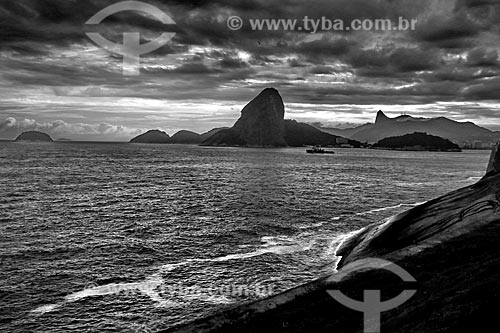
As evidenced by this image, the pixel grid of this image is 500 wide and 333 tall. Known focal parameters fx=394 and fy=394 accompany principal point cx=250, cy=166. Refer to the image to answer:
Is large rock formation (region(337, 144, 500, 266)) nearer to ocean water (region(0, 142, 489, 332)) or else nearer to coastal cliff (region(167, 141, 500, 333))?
coastal cliff (region(167, 141, 500, 333))

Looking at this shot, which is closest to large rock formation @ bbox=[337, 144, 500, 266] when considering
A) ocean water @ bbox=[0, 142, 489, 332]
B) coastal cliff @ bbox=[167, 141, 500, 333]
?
coastal cliff @ bbox=[167, 141, 500, 333]

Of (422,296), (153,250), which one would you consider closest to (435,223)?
(422,296)

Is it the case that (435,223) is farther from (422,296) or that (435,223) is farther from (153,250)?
(153,250)

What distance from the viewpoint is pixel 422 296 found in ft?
49.9

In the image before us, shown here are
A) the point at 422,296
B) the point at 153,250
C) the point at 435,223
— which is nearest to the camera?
the point at 422,296

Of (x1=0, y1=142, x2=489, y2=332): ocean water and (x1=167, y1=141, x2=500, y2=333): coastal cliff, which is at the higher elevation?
(x1=167, y1=141, x2=500, y2=333): coastal cliff

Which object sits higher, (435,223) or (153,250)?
(435,223)

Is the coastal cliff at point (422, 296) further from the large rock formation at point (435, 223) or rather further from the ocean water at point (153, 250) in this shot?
the ocean water at point (153, 250)

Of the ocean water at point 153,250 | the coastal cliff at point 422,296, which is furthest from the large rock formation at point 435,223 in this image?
the ocean water at point 153,250

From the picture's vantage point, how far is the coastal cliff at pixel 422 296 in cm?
1304

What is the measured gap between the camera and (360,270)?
18484mm

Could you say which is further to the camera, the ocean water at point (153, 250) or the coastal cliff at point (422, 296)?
the ocean water at point (153, 250)

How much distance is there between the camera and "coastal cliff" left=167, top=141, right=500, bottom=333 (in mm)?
13039

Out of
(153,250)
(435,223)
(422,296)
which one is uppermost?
(435,223)
